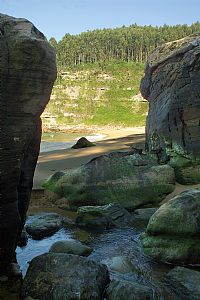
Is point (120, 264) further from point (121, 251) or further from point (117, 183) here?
point (117, 183)

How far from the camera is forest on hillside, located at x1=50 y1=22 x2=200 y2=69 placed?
129000 mm

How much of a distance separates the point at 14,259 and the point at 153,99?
1463 cm

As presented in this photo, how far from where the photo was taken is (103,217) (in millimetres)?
11969

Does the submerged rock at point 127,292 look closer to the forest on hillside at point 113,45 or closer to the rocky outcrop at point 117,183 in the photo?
the rocky outcrop at point 117,183

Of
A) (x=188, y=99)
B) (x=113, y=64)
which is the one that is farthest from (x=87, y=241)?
(x=113, y=64)

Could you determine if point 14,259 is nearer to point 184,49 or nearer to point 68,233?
point 68,233

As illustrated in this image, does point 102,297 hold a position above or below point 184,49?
below

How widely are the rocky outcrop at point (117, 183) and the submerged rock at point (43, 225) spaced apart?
2.00 metres

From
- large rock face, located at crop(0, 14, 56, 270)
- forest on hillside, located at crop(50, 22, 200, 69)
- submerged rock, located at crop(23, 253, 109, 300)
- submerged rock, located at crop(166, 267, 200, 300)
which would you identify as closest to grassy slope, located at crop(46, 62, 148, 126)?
forest on hillside, located at crop(50, 22, 200, 69)

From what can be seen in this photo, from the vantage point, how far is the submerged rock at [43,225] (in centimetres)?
1111

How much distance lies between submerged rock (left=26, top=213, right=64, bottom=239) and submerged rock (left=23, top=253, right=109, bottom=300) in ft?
10.9

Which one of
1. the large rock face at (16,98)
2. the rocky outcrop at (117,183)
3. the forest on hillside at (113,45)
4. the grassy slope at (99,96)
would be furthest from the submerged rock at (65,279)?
the forest on hillside at (113,45)

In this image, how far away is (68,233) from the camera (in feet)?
37.2

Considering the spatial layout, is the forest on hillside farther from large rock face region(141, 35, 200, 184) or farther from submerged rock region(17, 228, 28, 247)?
submerged rock region(17, 228, 28, 247)
